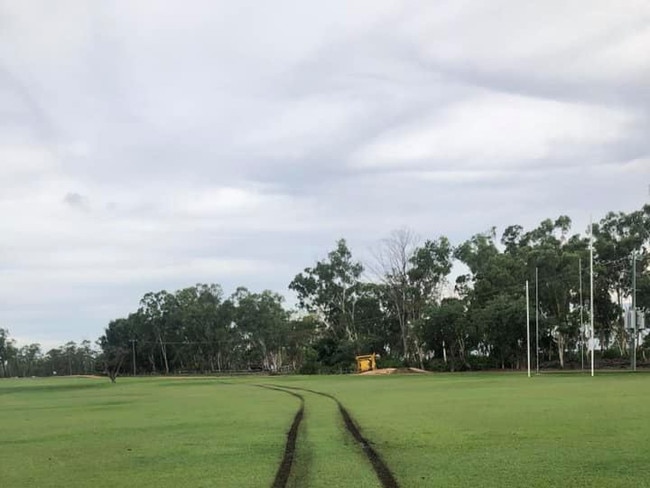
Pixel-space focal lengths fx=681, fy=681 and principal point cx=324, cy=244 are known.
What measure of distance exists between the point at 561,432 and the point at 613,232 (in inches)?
2446

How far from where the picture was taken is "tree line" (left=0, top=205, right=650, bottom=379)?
66.6 meters

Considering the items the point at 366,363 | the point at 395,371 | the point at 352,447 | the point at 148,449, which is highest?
the point at 352,447

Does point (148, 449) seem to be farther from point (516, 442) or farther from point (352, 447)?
point (516, 442)

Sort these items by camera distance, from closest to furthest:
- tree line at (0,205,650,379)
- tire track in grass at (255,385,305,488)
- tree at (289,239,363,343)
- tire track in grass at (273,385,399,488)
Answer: tire track in grass at (273,385,399,488) < tire track in grass at (255,385,305,488) < tree line at (0,205,650,379) < tree at (289,239,363,343)

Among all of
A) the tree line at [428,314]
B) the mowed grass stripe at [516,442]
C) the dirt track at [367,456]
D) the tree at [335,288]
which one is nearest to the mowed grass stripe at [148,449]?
the dirt track at [367,456]

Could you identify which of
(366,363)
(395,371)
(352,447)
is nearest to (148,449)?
(352,447)

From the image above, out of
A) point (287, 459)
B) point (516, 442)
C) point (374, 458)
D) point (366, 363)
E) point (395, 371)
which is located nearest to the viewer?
point (374, 458)

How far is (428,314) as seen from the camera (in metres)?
75.8

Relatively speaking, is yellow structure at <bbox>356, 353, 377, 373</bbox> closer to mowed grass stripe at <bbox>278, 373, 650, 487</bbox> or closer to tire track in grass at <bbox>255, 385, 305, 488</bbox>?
mowed grass stripe at <bbox>278, 373, 650, 487</bbox>

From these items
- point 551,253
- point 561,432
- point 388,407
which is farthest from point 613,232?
point 561,432

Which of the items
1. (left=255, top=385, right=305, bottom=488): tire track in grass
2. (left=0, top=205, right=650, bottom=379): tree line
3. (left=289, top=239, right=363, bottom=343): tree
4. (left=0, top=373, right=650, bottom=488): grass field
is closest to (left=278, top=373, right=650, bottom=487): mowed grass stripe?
(left=0, top=373, right=650, bottom=488): grass field

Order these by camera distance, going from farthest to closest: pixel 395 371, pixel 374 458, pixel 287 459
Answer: pixel 395 371, pixel 287 459, pixel 374 458

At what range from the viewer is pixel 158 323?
127812 millimetres

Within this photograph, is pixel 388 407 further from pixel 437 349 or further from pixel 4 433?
pixel 437 349
